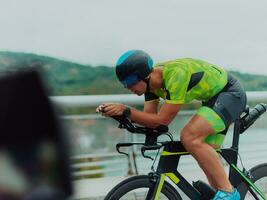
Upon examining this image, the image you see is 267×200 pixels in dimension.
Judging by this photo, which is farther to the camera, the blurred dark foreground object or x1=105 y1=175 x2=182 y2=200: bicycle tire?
x1=105 y1=175 x2=182 y2=200: bicycle tire

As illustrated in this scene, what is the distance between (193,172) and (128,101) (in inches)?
44.7

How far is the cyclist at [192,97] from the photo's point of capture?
3.31m

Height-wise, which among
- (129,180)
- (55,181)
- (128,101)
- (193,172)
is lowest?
(193,172)

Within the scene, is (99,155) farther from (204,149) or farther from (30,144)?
(30,144)

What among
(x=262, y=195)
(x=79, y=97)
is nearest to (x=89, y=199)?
(x=79, y=97)

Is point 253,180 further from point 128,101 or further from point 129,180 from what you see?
point 128,101

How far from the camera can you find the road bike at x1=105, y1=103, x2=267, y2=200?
11.3ft

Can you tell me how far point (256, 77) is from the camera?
26.8 feet

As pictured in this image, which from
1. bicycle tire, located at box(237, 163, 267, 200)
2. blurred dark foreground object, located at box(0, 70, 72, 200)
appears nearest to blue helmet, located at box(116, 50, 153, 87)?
bicycle tire, located at box(237, 163, 267, 200)

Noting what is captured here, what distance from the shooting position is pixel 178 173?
3.63 metres

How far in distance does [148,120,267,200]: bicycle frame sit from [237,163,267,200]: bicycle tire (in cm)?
3

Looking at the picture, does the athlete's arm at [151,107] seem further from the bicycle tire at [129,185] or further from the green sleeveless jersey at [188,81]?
the bicycle tire at [129,185]

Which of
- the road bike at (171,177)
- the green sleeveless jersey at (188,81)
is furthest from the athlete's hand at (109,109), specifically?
the green sleeveless jersey at (188,81)

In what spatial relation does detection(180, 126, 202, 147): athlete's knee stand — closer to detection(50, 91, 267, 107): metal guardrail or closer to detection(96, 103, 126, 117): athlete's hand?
detection(96, 103, 126, 117): athlete's hand
